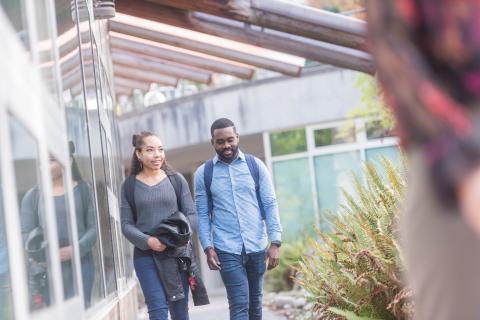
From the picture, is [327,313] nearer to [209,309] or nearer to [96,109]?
[96,109]

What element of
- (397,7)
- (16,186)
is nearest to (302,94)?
(16,186)

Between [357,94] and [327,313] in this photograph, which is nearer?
[327,313]

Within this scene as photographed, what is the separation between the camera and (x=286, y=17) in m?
11.2

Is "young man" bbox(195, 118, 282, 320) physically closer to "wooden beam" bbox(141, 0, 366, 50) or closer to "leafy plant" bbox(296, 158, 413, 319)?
"leafy plant" bbox(296, 158, 413, 319)

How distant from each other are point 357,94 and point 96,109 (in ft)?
50.3

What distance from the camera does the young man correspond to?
870 centimetres

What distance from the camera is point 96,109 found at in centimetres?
1005

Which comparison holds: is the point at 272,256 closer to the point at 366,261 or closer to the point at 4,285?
the point at 366,261

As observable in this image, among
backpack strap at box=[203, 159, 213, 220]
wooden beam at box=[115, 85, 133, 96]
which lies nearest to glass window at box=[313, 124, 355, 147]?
wooden beam at box=[115, 85, 133, 96]

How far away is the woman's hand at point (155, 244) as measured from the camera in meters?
8.65

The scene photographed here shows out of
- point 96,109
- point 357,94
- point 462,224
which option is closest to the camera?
point 462,224

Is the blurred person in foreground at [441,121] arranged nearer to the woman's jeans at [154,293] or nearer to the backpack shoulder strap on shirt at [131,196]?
the woman's jeans at [154,293]

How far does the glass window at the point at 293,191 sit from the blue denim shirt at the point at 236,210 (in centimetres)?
1638

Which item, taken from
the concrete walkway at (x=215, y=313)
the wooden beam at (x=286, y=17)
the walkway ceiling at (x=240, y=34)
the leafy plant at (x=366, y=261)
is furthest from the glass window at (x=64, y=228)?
the concrete walkway at (x=215, y=313)
